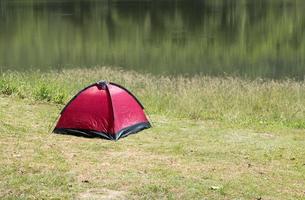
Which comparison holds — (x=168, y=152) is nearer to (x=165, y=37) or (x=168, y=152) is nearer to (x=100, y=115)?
(x=100, y=115)

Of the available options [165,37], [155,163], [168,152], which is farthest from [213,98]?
[165,37]

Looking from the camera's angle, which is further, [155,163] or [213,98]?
[213,98]

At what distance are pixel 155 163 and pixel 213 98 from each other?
8.23 m

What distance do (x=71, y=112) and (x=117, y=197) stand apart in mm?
4757

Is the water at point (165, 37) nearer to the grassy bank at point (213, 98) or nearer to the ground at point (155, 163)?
the grassy bank at point (213, 98)

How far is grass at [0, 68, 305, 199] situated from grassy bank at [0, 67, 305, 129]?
0.03 meters

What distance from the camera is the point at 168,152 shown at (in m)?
10.6

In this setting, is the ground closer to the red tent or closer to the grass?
the grass

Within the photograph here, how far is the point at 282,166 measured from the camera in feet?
31.6

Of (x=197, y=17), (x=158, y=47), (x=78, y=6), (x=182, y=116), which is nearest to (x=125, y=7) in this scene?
(x=78, y=6)

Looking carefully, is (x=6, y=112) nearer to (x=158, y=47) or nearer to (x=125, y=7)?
(x=158, y=47)

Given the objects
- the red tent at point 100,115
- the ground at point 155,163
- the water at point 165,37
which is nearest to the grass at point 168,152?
the ground at point 155,163

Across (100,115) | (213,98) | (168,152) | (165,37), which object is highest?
(100,115)

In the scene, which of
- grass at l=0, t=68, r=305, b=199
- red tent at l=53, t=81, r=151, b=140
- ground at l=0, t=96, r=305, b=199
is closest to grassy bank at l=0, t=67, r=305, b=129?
grass at l=0, t=68, r=305, b=199
